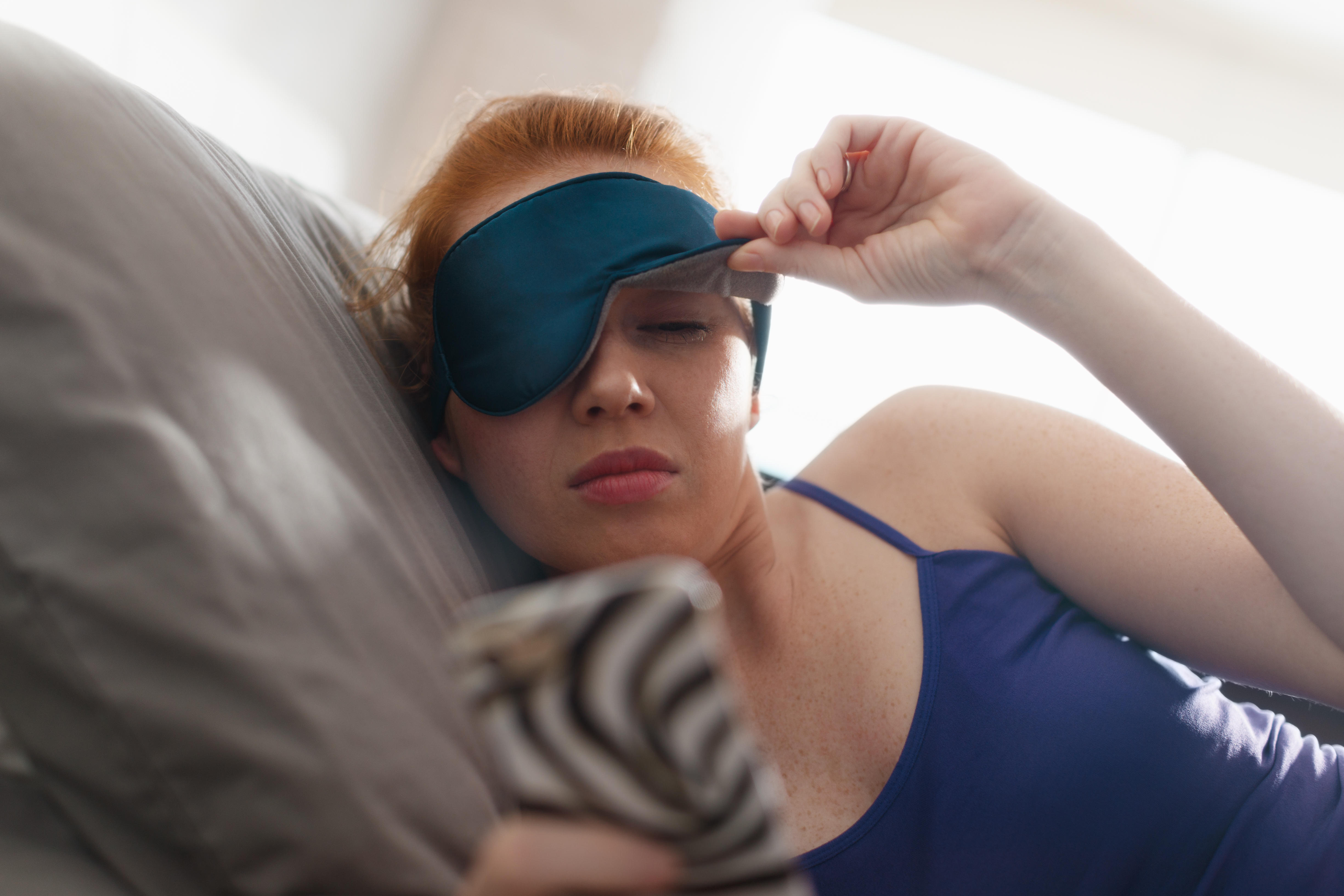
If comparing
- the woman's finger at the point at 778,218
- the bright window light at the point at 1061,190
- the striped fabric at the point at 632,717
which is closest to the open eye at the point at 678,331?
the woman's finger at the point at 778,218

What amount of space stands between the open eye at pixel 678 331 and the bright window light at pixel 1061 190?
98.9 inches

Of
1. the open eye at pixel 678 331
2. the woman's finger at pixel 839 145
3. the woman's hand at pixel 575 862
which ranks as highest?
the woman's finger at pixel 839 145

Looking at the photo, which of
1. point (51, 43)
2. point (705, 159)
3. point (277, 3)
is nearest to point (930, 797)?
point (705, 159)

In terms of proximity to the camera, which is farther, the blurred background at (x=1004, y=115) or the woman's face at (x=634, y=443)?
the blurred background at (x=1004, y=115)

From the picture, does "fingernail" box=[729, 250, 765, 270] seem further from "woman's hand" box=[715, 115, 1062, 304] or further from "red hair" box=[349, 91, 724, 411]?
"red hair" box=[349, 91, 724, 411]

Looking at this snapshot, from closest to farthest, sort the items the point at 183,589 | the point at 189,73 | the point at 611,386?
the point at 183,589, the point at 611,386, the point at 189,73

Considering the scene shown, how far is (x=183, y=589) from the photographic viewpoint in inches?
17.6

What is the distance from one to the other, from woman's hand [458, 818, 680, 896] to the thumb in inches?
25.2

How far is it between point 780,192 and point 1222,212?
3.45 meters

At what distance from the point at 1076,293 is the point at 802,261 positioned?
0.86 ft

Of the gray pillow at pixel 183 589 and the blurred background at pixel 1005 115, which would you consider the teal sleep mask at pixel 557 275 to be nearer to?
the gray pillow at pixel 183 589

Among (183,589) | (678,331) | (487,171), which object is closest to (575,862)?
(183,589)

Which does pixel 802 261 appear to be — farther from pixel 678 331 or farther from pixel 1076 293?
pixel 1076 293

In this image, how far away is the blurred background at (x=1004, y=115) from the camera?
3057 mm
